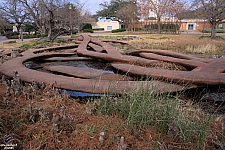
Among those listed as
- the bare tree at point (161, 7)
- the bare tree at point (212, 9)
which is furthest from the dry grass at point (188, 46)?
the bare tree at point (161, 7)

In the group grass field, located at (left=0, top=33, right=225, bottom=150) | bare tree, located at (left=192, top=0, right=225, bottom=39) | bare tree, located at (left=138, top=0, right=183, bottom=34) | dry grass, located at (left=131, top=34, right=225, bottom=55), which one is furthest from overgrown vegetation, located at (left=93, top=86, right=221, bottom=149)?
bare tree, located at (left=138, top=0, right=183, bottom=34)

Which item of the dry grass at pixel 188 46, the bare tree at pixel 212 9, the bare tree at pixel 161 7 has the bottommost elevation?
the dry grass at pixel 188 46

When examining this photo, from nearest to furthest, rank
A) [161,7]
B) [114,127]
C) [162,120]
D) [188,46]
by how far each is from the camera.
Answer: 1. [162,120]
2. [114,127]
3. [188,46]
4. [161,7]

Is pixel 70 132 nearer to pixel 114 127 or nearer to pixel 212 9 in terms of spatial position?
pixel 114 127

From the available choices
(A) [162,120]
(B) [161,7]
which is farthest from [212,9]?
(A) [162,120]

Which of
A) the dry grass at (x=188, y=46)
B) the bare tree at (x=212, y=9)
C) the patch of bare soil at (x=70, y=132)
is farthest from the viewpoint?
the bare tree at (x=212, y=9)

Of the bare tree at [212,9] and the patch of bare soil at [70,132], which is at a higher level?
the bare tree at [212,9]

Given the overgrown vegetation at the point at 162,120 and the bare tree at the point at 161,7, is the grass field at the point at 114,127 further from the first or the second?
the bare tree at the point at 161,7

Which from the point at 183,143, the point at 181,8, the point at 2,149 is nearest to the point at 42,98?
the point at 2,149

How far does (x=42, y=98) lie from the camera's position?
7.22 feet

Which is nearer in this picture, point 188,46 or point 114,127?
point 114,127

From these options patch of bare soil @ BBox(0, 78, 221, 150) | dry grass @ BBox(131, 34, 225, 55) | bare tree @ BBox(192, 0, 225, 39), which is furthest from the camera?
bare tree @ BBox(192, 0, 225, 39)

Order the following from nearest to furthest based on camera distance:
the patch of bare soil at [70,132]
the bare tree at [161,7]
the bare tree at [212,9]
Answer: the patch of bare soil at [70,132]
the bare tree at [212,9]
the bare tree at [161,7]

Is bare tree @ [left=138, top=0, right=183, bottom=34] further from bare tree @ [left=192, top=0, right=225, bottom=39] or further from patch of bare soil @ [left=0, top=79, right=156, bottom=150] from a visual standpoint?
patch of bare soil @ [left=0, top=79, right=156, bottom=150]
